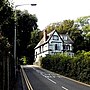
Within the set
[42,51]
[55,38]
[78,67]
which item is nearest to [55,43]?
[55,38]

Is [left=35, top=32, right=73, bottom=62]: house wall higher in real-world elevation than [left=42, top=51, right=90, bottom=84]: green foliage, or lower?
higher

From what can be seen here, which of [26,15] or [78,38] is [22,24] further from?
[78,38]

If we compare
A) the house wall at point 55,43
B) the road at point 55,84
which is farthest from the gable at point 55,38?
the road at point 55,84

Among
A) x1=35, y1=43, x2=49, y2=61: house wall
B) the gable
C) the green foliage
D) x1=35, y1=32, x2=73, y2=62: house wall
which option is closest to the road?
the green foliage

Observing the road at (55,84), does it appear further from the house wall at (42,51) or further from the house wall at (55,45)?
the house wall at (42,51)

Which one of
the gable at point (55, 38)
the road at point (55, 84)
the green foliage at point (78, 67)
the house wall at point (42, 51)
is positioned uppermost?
the gable at point (55, 38)

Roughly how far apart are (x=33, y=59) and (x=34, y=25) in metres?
30.5

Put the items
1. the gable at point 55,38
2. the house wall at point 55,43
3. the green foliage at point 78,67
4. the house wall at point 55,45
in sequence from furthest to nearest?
the house wall at point 55,43 < the house wall at point 55,45 < the gable at point 55,38 < the green foliage at point 78,67

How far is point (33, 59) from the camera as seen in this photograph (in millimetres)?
118062

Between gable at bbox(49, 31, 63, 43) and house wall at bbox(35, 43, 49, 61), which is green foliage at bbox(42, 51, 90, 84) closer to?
gable at bbox(49, 31, 63, 43)

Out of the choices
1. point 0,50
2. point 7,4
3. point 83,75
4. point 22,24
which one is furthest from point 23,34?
point 0,50

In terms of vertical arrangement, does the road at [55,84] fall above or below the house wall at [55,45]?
below

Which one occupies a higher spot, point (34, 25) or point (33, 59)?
point (34, 25)

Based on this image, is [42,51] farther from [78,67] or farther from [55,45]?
[78,67]
